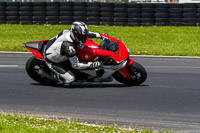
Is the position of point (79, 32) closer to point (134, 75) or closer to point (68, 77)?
point (68, 77)

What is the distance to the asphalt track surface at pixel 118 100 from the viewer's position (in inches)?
292

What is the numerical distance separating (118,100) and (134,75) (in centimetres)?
133

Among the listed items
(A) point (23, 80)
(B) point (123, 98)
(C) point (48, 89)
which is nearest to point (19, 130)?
(B) point (123, 98)

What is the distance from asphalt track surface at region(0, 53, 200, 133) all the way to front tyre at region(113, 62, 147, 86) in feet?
0.44

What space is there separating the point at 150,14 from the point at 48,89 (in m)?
13.9

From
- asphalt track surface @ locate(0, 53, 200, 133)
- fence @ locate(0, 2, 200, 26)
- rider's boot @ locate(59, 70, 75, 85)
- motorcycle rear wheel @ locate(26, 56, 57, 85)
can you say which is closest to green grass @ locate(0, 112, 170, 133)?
asphalt track surface @ locate(0, 53, 200, 133)

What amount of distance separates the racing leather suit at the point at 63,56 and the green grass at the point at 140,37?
693 centimetres

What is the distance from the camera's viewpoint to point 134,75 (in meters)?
10.0

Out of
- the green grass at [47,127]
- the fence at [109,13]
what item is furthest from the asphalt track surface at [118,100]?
the fence at [109,13]

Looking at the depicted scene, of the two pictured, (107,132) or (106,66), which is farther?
(106,66)

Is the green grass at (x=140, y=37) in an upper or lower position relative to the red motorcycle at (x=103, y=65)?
lower

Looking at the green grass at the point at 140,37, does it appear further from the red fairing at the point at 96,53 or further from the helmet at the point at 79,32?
the helmet at the point at 79,32

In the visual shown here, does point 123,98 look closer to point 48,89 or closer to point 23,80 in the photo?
point 48,89

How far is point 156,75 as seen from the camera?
11.8 metres
